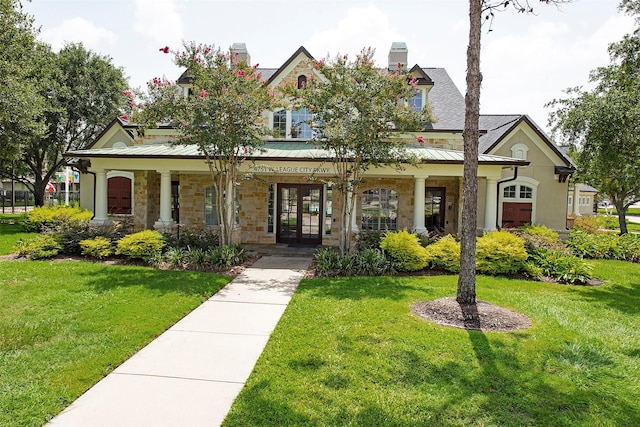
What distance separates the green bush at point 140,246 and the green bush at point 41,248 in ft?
6.22

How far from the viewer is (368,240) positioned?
11906 mm

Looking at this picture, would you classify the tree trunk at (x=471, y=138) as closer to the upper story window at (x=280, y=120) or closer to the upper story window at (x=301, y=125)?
the upper story window at (x=301, y=125)

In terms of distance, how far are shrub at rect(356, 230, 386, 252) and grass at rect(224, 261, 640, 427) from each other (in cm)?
404

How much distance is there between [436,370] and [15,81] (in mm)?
16849

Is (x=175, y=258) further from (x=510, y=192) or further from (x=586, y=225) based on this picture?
(x=586, y=225)

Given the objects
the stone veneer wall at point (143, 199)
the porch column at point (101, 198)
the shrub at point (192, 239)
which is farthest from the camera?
the stone veneer wall at point (143, 199)

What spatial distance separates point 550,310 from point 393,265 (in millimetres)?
3817

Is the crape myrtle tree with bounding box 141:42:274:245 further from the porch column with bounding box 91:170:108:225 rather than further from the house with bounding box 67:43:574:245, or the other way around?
the porch column with bounding box 91:170:108:225

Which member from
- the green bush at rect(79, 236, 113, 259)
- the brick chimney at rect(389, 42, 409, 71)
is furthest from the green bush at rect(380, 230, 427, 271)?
the brick chimney at rect(389, 42, 409, 71)

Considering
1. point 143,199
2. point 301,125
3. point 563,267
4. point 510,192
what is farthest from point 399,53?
point 143,199

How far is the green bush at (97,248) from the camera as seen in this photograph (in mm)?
11038

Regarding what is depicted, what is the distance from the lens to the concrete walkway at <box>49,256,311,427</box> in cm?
374

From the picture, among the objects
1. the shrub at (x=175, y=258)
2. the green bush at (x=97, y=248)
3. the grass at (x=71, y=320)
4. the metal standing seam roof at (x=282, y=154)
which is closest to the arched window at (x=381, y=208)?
the metal standing seam roof at (x=282, y=154)

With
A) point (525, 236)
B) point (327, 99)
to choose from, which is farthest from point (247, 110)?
point (525, 236)
